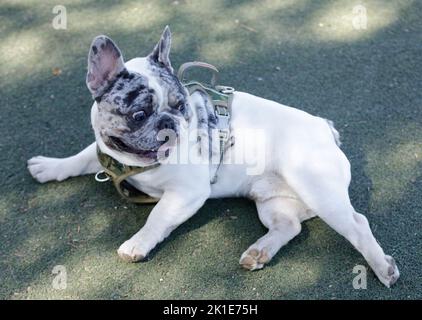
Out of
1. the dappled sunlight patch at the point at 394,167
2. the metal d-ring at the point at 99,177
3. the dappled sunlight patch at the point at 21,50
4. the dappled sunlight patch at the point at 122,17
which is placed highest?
the dappled sunlight patch at the point at 122,17

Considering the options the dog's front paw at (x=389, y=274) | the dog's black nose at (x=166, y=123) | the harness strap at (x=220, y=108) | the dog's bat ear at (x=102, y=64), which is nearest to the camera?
the dog's bat ear at (x=102, y=64)

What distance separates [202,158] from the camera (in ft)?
8.21

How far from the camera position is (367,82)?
345 cm

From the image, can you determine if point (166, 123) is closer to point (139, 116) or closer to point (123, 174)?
point (139, 116)

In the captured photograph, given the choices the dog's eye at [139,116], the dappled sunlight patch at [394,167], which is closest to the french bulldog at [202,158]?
the dog's eye at [139,116]

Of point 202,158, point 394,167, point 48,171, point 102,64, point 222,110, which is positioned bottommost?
point 394,167

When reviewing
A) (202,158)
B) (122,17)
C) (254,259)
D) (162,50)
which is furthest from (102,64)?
(122,17)

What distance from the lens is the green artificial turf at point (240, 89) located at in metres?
2.45

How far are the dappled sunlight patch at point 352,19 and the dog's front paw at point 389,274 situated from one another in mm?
1772


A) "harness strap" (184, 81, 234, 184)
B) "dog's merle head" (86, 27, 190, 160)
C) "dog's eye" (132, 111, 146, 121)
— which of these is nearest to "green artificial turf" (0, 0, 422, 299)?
"harness strap" (184, 81, 234, 184)

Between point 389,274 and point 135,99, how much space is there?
1.20m

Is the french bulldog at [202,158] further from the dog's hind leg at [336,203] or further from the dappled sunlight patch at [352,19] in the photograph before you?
the dappled sunlight patch at [352,19]

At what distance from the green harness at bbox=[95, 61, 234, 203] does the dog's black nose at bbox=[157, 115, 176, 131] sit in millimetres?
216
